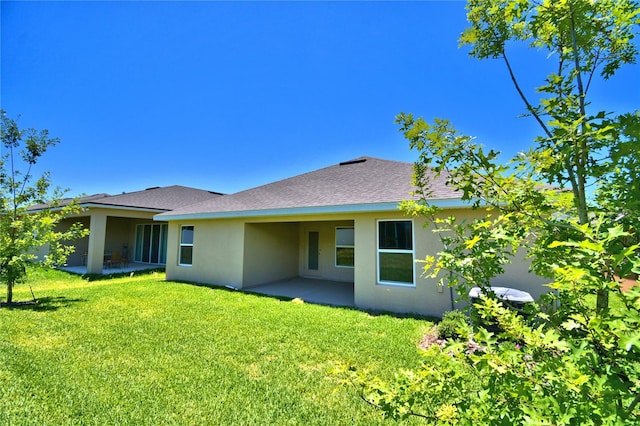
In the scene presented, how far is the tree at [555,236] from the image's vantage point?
1.18 metres

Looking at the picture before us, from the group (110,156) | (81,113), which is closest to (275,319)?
(81,113)

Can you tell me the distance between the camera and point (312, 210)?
9320 millimetres

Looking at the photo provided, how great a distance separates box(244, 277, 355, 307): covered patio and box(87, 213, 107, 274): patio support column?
877cm

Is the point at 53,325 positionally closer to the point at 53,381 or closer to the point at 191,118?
the point at 53,381

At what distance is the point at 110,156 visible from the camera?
1862 cm

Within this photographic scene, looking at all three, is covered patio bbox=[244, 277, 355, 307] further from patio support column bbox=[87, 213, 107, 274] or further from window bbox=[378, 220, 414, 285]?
patio support column bbox=[87, 213, 107, 274]

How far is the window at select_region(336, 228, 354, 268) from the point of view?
508 inches

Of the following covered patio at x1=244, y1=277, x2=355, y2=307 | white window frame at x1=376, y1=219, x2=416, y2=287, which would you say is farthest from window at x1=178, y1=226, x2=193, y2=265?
white window frame at x1=376, y1=219, x2=416, y2=287

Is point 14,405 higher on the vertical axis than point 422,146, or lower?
lower

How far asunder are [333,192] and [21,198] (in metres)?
9.87

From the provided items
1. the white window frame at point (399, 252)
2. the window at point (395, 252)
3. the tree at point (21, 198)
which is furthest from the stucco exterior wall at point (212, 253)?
the window at point (395, 252)

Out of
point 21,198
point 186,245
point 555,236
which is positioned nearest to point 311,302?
A: point 186,245

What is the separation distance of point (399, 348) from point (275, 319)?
3290mm

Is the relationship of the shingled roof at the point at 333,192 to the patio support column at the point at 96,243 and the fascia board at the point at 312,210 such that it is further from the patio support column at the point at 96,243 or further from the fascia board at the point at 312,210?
the patio support column at the point at 96,243
